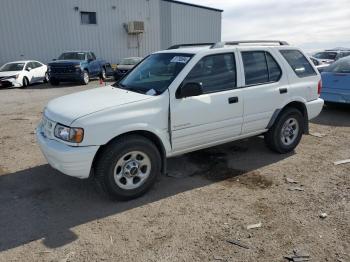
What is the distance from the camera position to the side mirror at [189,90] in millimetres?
4305

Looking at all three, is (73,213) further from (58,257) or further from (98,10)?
(98,10)

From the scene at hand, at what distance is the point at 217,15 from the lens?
108 ft

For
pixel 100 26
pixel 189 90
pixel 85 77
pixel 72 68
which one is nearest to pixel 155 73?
pixel 189 90

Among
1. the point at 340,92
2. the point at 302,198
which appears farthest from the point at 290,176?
the point at 340,92

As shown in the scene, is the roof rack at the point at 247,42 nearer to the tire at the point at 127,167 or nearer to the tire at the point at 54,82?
the tire at the point at 127,167

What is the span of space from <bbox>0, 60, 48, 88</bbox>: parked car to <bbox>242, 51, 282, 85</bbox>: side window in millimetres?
15008

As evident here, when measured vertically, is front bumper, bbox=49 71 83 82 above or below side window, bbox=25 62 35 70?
below

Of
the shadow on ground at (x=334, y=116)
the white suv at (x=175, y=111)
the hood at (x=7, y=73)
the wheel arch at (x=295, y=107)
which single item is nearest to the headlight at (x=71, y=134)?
the white suv at (x=175, y=111)

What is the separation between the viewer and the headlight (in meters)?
3.79

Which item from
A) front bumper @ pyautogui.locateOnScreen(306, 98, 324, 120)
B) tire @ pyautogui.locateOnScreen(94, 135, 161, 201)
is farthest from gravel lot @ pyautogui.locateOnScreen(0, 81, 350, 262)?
front bumper @ pyautogui.locateOnScreen(306, 98, 324, 120)

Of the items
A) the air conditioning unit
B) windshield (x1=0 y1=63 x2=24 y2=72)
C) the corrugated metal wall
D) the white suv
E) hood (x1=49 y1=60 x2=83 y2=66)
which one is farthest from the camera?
the corrugated metal wall

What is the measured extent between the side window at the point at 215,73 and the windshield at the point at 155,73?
191 mm

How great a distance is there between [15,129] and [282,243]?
657 cm

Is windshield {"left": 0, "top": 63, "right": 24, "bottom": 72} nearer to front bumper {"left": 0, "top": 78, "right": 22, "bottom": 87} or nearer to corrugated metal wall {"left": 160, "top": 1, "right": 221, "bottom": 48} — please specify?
front bumper {"left": 0, "top": 78, "right": 22, "bottom": 87}
